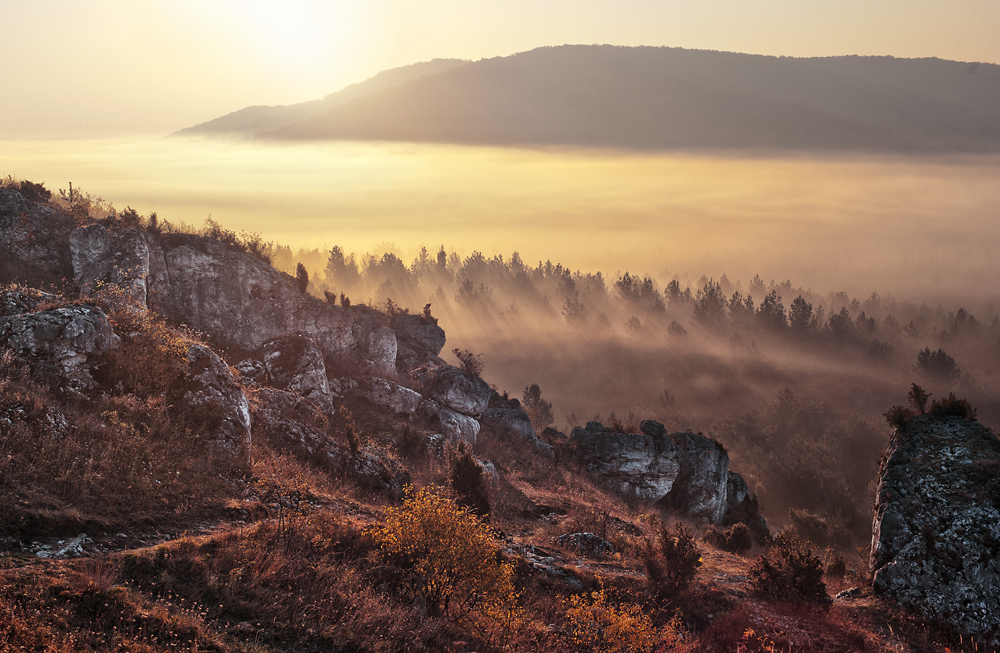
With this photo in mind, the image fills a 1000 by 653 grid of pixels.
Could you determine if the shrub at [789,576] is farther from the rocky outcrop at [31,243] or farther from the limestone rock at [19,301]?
the rocky outcrop at [31,243]

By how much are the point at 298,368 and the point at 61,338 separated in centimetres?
1609

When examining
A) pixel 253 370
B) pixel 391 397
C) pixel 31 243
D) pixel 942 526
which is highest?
pixel 31 243

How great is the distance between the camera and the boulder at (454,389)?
43562 millimetres

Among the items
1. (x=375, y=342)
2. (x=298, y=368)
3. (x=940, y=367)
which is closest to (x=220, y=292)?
(x=298, y=368)

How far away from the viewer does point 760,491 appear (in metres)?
78.4

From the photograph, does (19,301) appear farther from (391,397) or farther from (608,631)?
(608,631)

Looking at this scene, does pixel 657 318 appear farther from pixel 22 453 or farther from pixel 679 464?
pixel 22 453

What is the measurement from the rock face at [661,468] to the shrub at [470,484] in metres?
20.8

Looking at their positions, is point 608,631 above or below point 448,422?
above

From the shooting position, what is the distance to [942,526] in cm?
2053

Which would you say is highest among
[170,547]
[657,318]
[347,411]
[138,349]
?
[138,349]

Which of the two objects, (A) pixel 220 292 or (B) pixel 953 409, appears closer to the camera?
(B) pixel 953 409

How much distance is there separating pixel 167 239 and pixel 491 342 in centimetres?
13075

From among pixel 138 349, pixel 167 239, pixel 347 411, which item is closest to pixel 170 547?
pixel 138 349
